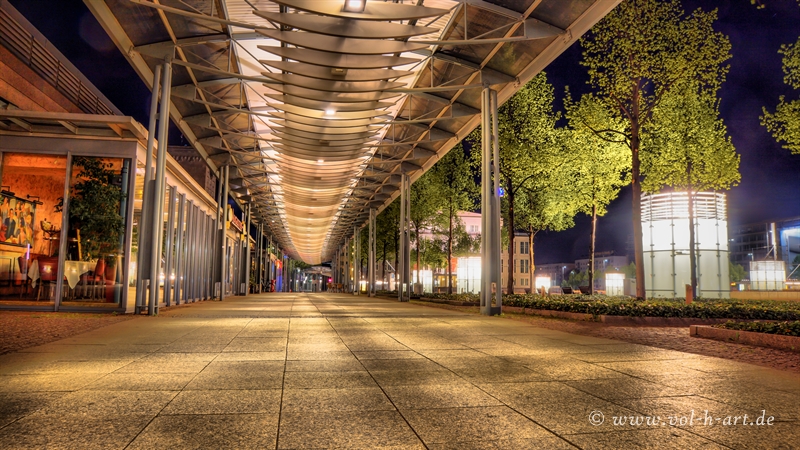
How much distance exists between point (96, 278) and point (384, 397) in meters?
→ 13.1

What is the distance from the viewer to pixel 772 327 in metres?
10.1

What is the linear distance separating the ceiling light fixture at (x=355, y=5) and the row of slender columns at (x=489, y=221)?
259 inches

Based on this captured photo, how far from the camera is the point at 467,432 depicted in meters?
3.95

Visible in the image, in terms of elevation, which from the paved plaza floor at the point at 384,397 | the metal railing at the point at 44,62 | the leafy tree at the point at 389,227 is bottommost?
the paved plaza floor at the point at 384,397

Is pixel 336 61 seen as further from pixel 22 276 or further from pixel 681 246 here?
pixel 681 246

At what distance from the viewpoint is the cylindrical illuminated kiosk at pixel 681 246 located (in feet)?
92.5

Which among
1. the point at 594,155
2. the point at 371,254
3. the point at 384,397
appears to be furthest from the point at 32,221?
the point at 371,254

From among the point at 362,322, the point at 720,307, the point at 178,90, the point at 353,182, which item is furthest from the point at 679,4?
the point at 353,182

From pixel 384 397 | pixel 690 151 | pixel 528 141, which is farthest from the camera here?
pixel 528 141

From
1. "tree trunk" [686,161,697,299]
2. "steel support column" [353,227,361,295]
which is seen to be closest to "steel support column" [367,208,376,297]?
"steel support column" [353,227,361,295]

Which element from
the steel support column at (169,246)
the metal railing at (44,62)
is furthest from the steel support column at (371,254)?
the steel support column at (169,246)

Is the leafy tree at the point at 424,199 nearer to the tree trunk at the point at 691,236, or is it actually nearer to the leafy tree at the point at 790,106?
the tree trunk at the point at 691,236

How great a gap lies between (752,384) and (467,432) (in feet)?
12.2

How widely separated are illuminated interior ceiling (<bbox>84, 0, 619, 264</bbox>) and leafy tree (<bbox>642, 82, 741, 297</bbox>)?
355 inches
